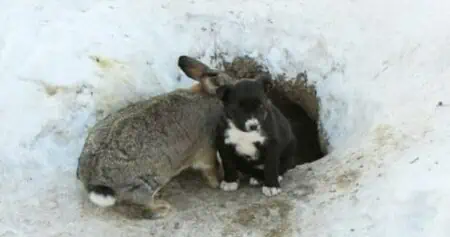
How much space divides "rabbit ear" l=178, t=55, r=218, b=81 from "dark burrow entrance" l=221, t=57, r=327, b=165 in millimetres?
633

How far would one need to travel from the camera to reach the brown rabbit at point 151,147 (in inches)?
231

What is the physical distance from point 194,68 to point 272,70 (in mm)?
943

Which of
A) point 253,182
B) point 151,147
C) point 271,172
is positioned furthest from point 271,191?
point 151,147

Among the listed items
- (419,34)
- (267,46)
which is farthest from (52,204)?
(419,34)

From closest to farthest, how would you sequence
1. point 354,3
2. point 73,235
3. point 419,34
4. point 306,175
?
1. point 73,235
2. point 306,175
3. point 419,34
4. point 354,3

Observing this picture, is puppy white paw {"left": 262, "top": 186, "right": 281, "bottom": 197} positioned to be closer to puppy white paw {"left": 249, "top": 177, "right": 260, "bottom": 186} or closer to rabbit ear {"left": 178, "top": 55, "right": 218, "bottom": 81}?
puppy white paw {"left": 249, "top": 177, "right": 260, "bottom": 186}

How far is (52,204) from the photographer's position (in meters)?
6.04

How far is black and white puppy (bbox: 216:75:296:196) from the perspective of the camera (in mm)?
5911

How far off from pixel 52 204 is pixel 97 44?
6.16 feet

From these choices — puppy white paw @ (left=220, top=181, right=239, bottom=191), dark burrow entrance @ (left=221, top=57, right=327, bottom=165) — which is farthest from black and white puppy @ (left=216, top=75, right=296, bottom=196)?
dark burrow entrance @ (left=221, top=57, right=327, bottom=165)

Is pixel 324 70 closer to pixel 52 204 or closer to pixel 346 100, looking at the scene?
pixel 346 100

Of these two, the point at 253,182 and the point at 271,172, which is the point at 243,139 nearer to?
the point at 271,172

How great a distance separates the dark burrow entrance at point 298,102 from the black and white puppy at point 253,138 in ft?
2.69

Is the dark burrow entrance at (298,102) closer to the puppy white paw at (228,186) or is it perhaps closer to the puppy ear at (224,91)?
the puppy white paw at (228,186)
